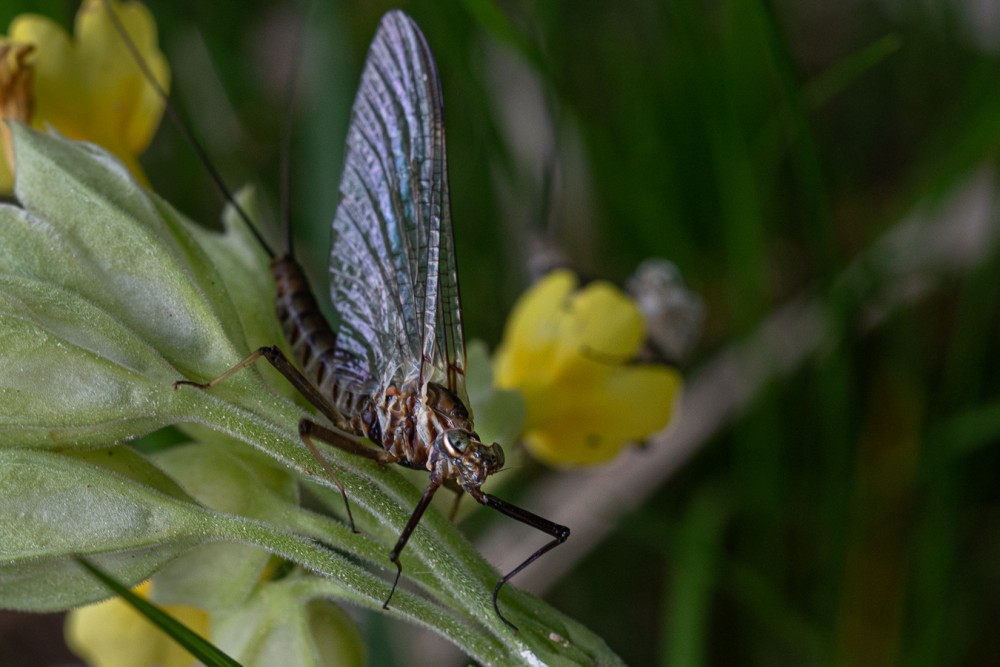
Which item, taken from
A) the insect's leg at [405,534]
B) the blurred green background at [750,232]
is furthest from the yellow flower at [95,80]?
the insect's leg at [405,534]

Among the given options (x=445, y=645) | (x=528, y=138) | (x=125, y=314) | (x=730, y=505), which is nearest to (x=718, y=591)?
(x=730, y=505)

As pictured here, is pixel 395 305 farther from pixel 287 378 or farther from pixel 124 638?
pixel 124 638

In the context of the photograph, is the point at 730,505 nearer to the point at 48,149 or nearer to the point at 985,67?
the point at 985,67

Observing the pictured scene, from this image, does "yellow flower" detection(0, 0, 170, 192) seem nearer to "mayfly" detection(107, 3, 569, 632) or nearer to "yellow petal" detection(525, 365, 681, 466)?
"mayfly" detection(107, 3, 569, 632)

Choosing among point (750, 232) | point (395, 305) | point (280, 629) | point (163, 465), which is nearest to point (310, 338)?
point (395, 305)

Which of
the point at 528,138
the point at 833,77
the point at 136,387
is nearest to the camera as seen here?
the point at 136,387

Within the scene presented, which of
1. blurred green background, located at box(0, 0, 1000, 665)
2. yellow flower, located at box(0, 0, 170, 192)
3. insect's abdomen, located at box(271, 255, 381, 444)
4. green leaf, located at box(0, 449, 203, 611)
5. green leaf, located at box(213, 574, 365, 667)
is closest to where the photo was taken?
green leaf, located at box(0, 449, 203, 611)

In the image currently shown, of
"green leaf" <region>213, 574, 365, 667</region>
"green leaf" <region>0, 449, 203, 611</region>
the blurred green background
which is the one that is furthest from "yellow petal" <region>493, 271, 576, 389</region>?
"green leaf" <region>0, 449, 203, 611</region>

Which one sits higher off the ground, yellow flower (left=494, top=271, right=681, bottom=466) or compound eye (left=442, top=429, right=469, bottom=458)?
compound eye (left=442, top=429, right=469, bottom=458)
